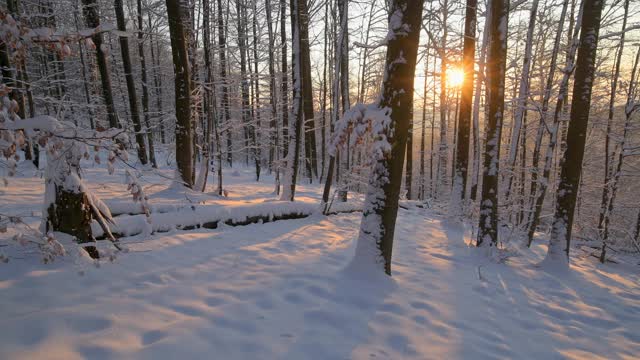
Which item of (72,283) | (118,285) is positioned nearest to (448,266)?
(118,285)

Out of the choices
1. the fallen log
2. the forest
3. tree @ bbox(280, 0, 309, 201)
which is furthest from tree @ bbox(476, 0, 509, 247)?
tree @ bbox(280, 0, 309, 201)

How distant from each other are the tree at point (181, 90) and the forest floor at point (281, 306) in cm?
265

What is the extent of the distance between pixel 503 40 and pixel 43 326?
9063mm

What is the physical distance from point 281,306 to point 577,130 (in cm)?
731

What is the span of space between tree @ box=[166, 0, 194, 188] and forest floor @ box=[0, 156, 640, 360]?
2.65 metres

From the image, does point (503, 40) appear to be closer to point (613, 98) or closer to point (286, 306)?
point (286, 306)

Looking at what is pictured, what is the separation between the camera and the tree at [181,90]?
28.8 feet

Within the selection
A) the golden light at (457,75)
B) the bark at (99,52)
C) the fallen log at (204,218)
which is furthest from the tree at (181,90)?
the golden light at (457,75)

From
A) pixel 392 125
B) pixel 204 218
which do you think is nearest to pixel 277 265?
pixel 204 218

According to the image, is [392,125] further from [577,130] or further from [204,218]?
[577,130]

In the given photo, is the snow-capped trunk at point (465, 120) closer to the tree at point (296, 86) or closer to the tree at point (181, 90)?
the tree at point (296, 86)

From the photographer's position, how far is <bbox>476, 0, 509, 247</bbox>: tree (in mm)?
7184

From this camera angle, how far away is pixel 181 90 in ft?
29.4

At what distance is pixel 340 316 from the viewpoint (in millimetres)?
3734
